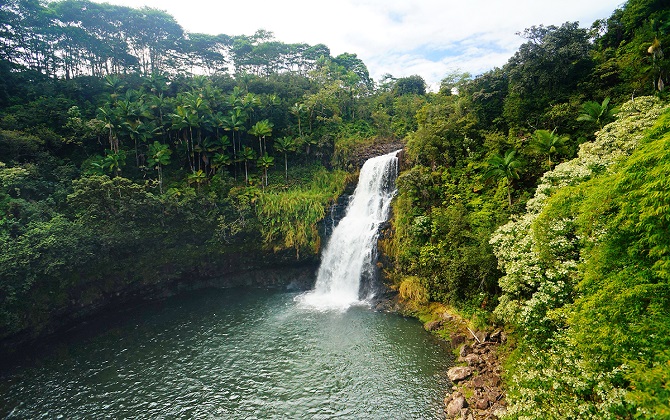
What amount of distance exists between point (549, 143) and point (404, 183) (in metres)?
8.79

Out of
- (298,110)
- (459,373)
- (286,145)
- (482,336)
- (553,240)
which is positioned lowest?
(459,373)

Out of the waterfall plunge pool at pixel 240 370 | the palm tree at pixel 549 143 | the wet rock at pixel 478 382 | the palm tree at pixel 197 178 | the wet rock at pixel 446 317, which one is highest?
the palm tree at pixel 549 143

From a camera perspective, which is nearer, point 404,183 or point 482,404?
point 482,404

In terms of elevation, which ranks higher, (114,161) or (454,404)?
(114,161)

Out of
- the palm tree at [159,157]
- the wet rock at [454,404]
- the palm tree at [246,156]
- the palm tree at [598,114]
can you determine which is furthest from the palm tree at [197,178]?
the palm tree at [598,114]

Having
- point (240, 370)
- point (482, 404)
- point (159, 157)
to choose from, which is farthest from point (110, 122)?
point (482, 404)

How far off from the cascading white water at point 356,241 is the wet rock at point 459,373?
8.78 meters

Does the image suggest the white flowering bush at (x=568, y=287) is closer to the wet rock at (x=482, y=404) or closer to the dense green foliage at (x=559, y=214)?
the dense green foliage at (x=559, y=214)

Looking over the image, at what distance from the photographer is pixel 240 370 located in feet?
48.5

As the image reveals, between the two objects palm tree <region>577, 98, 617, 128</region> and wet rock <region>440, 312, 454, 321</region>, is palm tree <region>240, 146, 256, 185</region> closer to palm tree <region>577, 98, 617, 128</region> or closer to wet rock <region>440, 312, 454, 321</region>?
wet rock <region>440, 312, 454, 321</region>

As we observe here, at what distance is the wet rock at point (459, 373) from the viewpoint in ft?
41.8

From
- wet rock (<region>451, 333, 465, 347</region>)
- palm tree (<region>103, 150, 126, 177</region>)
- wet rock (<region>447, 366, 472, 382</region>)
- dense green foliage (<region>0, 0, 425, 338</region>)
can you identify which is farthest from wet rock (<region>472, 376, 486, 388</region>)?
palm tree (<region>103, 150, 126, 177</region>)

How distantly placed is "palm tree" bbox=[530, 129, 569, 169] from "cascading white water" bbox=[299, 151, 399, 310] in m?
10.2

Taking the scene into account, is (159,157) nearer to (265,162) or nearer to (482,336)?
(265,162)
